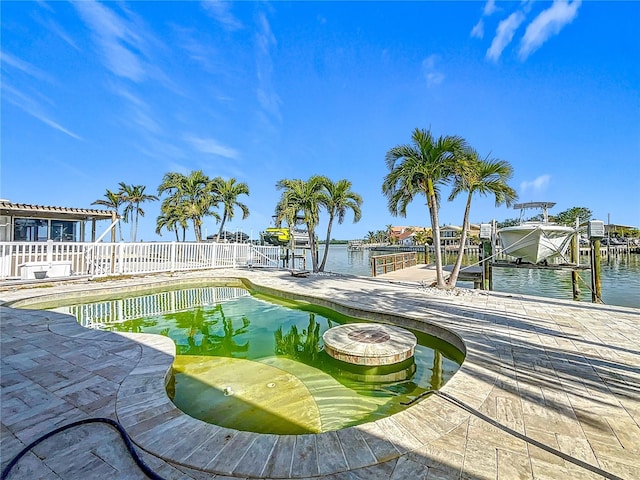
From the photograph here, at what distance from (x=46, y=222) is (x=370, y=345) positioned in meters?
15.2

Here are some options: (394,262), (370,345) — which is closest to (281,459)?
(370,345)

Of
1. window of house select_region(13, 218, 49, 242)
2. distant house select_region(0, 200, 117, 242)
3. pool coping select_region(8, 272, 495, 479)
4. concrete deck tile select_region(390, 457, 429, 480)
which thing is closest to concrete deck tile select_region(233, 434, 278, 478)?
pool coping select_region(8, 272, 495, 479)

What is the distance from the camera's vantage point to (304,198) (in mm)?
12445

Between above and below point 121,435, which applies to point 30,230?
above

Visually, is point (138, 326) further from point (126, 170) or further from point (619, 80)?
point (126, 170)

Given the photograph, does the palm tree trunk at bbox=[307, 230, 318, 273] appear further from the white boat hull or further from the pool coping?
the pool coping

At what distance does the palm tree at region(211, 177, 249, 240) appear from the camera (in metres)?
18.6

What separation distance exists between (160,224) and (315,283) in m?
18.7

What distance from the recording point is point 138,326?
5.74 m

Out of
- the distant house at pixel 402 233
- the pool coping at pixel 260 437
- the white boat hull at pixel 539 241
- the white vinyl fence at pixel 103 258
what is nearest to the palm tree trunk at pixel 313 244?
the white vinyl fence at pixel 103 258

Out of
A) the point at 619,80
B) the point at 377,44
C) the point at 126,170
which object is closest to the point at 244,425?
the point at 377,44

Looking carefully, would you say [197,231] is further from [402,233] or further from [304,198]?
[402,233]

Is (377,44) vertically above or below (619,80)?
above

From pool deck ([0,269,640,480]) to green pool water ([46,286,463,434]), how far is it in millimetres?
522
